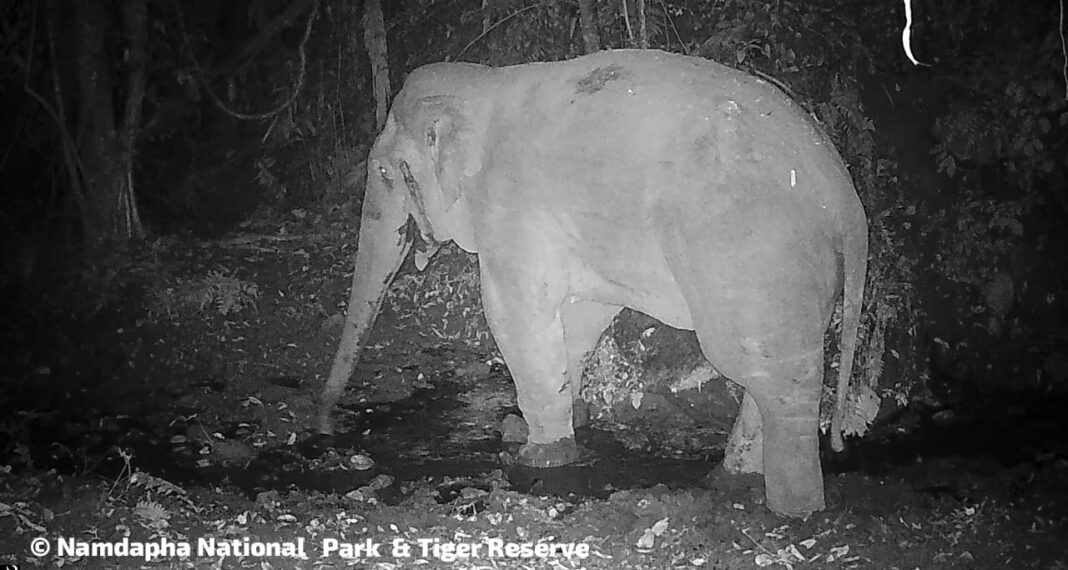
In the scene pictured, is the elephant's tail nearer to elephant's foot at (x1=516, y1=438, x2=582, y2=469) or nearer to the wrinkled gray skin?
the wrinkled gray skin

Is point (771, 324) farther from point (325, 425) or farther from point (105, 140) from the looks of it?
point (105, 140)

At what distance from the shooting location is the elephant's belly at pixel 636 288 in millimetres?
2602

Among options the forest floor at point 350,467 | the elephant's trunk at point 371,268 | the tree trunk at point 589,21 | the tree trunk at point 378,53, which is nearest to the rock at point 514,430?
the forest floor at point 350,467

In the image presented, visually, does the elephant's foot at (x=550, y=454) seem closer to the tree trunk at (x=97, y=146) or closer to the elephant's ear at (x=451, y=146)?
the elephant's ear at (x=451, y=146)

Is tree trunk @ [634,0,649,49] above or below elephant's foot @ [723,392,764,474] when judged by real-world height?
above

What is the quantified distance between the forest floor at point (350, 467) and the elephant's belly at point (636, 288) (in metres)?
0.51

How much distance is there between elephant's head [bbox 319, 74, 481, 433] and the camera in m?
2.96

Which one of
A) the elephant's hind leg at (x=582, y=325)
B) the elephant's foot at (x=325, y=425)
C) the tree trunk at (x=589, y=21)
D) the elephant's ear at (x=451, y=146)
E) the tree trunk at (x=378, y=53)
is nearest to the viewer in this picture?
the elephant's ear at (x=451, y=146)

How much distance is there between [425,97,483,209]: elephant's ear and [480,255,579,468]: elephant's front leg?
0.84 feet

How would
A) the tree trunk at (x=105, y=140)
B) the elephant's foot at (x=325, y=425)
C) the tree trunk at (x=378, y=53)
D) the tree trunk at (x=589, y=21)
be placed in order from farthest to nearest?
1. the tree trunk at (x=105, y=140)
2. the tree trunk at (x=378, y=53)
3. the tree trunk at (x=589, y=21)
4. the elephant's foot at (x=325, y=425)

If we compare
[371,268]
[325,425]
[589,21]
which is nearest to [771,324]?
[371,268]

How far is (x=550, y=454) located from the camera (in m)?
2.99

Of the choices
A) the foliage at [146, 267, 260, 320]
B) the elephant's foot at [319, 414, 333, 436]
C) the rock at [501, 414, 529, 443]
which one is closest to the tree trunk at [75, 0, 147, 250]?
the foliage at [146, 267, 260, 320]

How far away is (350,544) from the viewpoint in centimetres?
257
